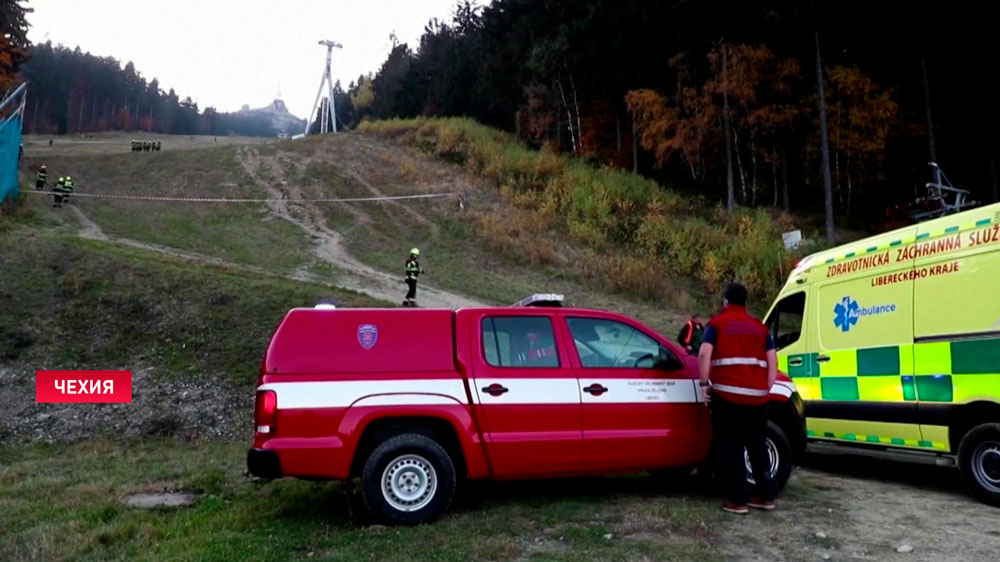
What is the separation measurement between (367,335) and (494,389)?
1082 mm

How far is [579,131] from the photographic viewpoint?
40.4 metres

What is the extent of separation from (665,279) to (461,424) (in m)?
17.3

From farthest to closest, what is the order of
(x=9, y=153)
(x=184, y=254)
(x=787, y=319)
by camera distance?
(x=9, y=153)
(x=184, y=254)
(x=787, y=319)

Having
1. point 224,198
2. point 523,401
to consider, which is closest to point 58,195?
point 224,198

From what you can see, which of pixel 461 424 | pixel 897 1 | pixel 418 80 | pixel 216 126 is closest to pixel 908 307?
pixel 461 424

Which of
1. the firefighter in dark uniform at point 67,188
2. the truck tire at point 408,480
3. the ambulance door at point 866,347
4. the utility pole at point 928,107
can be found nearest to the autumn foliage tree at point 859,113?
the utility pole at point 928,107

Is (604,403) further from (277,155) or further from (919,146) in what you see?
(277,155)

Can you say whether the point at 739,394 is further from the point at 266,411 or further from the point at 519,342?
the point at 266,411

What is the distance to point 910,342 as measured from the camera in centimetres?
683

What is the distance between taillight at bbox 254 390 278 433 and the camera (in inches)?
200

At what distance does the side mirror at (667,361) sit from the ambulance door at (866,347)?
2579mm

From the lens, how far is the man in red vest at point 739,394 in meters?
5.53

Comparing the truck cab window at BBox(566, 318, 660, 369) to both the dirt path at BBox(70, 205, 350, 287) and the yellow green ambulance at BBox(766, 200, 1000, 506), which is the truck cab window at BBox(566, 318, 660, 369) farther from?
the dirt path at BBox(70, 205, 350, 287)

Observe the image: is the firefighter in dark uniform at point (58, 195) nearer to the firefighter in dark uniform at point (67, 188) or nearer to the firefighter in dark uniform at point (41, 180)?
the firefighter in dark uniform at point (67, 188)
